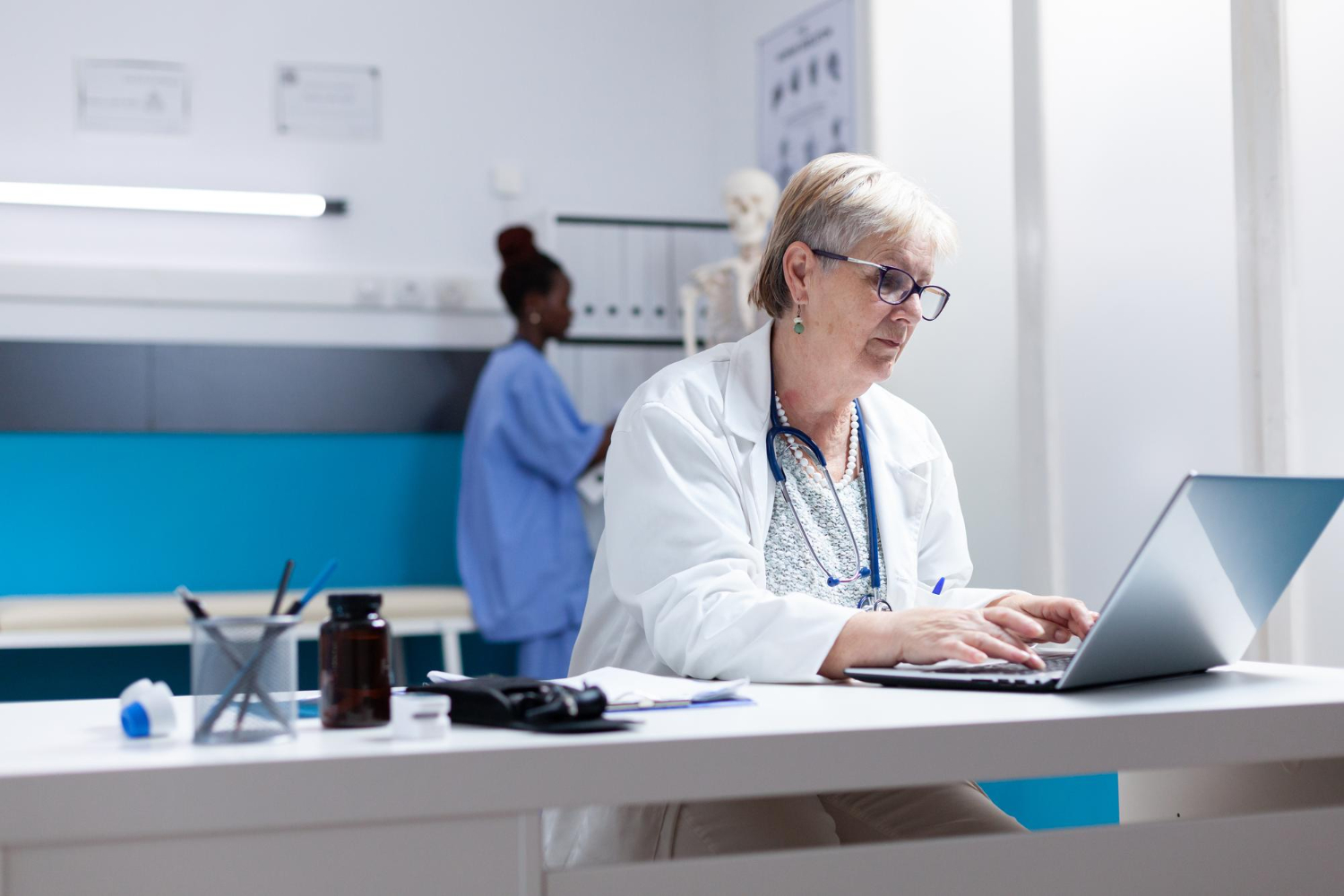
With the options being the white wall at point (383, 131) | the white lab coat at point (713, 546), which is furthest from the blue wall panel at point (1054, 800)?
the white wall at point (383, 131)

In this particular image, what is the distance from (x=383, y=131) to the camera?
4457 mm

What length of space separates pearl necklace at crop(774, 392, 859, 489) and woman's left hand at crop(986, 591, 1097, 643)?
30 centimetres

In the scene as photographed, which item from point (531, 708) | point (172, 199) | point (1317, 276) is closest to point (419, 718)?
point (531, 708)

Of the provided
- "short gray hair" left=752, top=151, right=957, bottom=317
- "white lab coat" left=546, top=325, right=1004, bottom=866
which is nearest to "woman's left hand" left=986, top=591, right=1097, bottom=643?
"white lab coat" left=546, top=325, right=1004, bottom=866

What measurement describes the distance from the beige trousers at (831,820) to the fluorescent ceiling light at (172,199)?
3.47 metres

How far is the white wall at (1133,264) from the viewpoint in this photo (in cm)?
243

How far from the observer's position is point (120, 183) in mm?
4207

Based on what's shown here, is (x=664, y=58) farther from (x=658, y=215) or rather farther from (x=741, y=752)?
(x=741, y=752)

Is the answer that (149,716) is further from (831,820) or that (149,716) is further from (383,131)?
(383,131)

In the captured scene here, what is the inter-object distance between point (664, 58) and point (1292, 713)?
163 inches

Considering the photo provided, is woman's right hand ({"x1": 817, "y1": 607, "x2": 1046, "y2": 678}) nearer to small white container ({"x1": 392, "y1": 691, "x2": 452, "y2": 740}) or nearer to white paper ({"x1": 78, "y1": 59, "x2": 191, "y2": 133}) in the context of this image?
small white container ({"x1": 392, "y1": 691, "x2": 452, "y2": 740})

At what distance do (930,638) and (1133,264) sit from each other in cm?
163

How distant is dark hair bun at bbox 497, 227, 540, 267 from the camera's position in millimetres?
4195

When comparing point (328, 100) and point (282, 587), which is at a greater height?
point (328, 100)
